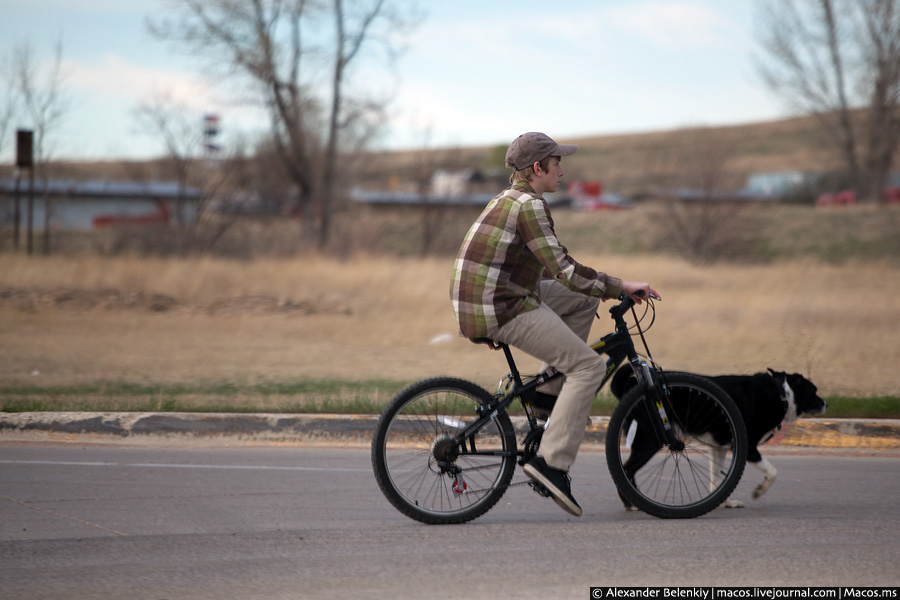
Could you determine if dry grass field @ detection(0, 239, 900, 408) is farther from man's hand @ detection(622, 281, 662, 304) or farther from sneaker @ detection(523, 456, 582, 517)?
man's hand @ detection(622, 281, 662, 304)

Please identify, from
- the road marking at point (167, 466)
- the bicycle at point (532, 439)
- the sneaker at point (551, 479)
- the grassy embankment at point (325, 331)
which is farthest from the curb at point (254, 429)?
the sneaker at point (551, 479)

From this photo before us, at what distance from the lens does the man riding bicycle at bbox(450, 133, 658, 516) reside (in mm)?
4730

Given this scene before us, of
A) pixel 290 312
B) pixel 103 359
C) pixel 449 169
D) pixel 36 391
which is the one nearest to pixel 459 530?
pixel 36 391

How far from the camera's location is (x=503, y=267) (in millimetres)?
4805

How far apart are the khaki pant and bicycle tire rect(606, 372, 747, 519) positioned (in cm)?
23

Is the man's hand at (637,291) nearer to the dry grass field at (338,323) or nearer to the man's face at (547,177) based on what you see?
the man's face at (547,177)

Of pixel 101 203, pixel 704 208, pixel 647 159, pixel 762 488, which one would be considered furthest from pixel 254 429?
pixel 647 159

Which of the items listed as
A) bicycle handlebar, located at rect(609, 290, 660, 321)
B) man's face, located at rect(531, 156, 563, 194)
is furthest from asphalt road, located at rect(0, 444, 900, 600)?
man's face, located at rect(531, 156, 563, 194)

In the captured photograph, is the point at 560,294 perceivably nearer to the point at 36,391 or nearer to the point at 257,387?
the point at 257,387

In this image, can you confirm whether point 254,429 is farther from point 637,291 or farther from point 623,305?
point 637,291

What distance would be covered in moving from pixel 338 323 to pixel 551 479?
1155 cm

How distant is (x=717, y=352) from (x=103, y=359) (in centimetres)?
807

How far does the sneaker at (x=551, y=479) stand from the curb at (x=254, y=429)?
2.58 m

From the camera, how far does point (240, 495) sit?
5.65 meters
